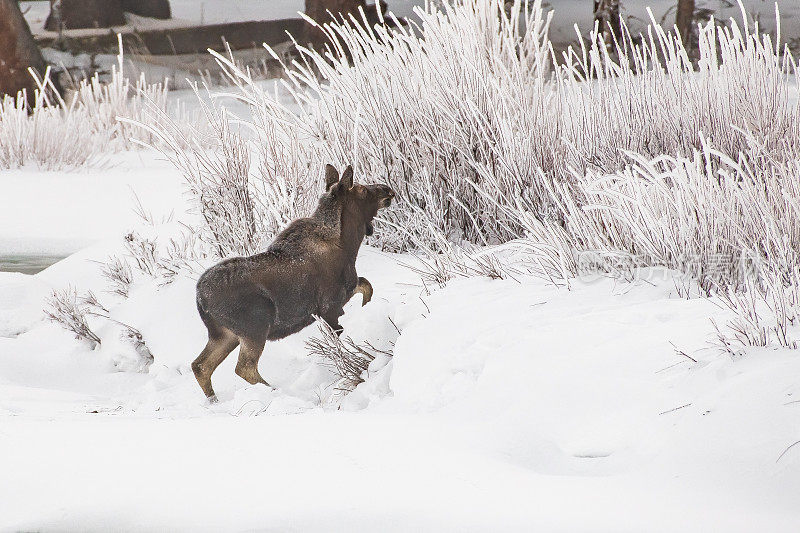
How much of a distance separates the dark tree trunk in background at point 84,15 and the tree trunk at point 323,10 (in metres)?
5.21

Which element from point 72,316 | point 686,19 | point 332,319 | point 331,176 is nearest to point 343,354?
point 332,319

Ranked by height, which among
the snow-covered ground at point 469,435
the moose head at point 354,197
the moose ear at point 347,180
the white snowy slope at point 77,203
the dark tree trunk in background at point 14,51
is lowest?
the white snowy slope at point 77,203

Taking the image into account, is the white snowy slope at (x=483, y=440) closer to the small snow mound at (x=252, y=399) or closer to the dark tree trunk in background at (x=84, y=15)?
the small snow mound at (x=252, y=399)

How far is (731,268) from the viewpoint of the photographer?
3566 mm

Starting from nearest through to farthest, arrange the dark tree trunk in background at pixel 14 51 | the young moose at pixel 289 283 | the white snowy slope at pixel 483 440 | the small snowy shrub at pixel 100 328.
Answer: the white snowy slope at pixel 483 440
the young moose at pixel 289 283
the small snowy shrub at pixel 100 328
the dark tree trunk in background at pixel 14 51

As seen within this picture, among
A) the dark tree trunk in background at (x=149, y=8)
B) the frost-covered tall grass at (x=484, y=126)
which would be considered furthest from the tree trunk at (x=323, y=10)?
the frost-covered tall grass at (x=484, y=126)

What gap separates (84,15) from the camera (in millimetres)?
17703

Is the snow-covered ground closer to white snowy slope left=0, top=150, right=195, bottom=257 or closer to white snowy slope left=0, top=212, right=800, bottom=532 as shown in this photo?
white snowy slope left=0, top=212, right=800, bottom=532

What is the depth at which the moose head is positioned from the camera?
13.2 ft

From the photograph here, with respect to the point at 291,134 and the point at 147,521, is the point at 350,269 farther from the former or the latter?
the point at 147,521

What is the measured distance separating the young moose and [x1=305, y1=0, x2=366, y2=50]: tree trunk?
9.05 meters

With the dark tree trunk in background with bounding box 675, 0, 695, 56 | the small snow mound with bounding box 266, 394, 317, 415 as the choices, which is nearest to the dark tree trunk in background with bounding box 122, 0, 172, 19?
the dark tree trunk in background with bounding box 675, 0, 695, 56

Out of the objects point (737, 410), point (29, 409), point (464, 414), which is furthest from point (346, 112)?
point (737, 410)

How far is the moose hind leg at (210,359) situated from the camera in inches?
154
